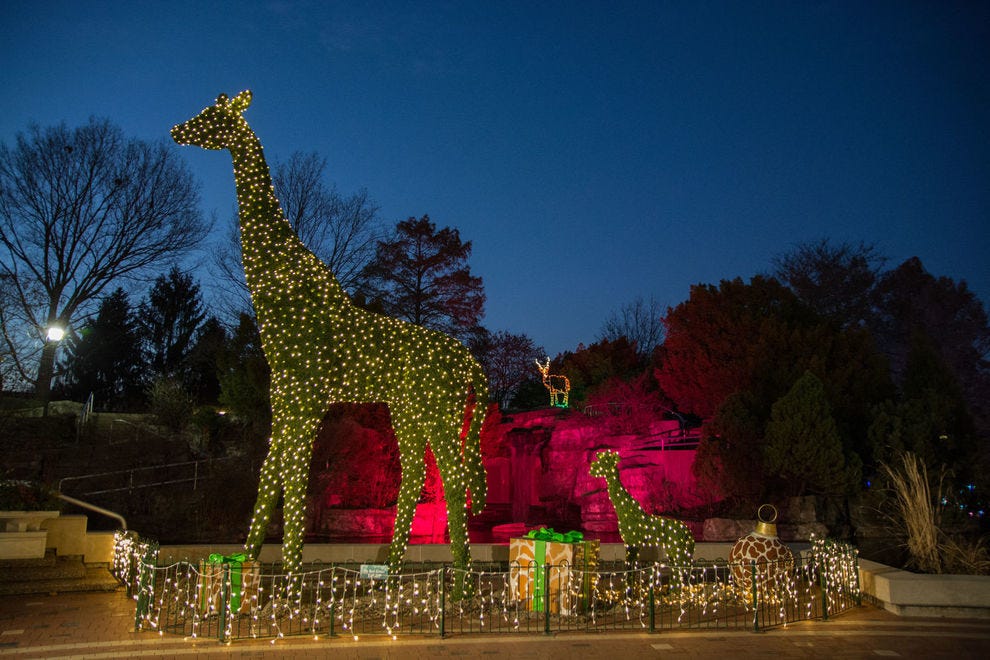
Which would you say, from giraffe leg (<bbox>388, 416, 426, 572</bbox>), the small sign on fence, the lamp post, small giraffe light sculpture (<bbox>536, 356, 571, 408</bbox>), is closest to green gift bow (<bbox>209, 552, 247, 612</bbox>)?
the small sign on fence

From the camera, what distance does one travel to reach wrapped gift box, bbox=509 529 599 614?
8.42m

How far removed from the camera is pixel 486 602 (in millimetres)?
8953

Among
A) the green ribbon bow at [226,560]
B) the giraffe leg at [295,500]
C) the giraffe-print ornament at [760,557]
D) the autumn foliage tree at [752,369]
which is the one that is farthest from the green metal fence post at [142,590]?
the autumn foliage tree at [752,369]

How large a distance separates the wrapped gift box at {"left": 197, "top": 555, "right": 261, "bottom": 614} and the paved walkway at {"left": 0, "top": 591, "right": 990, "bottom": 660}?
69cm

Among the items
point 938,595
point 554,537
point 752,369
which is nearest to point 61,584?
point 554,537

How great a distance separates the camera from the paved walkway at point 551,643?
22.7 feet

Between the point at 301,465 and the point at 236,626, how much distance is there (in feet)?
6.44

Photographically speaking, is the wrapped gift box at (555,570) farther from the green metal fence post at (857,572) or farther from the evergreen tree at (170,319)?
the evergreen tree at (170,319)

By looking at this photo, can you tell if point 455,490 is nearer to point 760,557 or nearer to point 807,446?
point 760,557

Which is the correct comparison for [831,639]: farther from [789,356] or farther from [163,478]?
[163,478]

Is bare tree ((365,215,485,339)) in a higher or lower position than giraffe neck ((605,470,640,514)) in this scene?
higher

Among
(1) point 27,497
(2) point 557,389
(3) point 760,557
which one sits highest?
(2) point 557,389

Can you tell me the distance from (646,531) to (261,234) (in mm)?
6783

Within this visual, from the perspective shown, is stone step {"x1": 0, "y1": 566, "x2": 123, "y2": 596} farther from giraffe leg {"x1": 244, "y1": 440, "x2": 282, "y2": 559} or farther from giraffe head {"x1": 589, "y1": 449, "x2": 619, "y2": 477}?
giraffe head {"x1": 589, "y1": 449, "x2": 619, "y2": 477}
